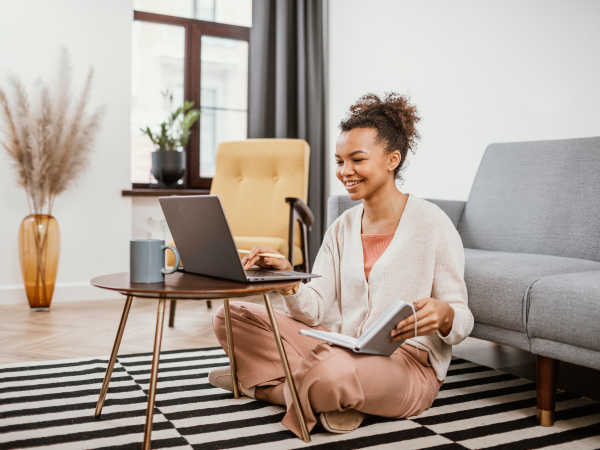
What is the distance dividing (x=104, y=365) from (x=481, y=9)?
2.37 meters

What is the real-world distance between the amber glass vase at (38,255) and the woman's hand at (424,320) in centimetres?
246

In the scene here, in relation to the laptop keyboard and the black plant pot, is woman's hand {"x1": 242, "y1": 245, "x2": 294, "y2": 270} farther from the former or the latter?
the black plant pot

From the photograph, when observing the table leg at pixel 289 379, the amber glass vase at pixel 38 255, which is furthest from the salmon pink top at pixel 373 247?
the amber glass vase at pixel 38 255

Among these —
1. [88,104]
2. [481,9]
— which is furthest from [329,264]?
[88,104]

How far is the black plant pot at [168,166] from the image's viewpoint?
142 inches

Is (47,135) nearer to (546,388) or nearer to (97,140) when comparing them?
(97,140)

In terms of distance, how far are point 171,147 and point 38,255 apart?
1053 mm

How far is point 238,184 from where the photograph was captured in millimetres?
3133

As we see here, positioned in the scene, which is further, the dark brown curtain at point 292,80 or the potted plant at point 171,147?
the dark brown curtain at point 292,80

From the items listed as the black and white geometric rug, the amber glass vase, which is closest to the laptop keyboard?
the black and white geometric rug

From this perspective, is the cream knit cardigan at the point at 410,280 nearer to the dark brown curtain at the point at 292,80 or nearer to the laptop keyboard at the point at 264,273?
the laptop keyboard at the point at 264,273

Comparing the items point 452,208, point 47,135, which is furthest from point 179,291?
point 47,135

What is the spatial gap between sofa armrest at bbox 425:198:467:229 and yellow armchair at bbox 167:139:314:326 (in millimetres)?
829

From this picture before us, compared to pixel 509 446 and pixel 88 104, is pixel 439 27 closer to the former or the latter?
pixel 88 104
